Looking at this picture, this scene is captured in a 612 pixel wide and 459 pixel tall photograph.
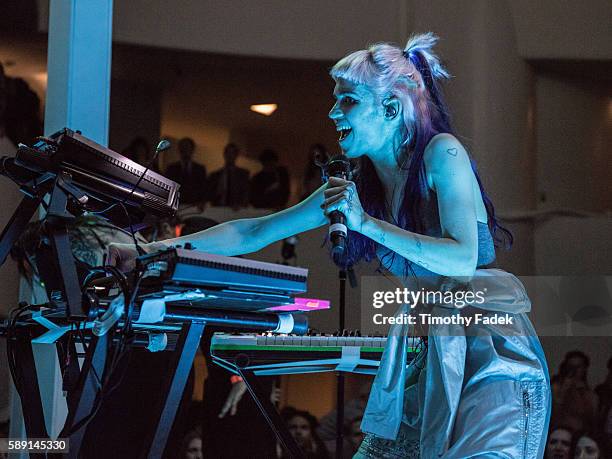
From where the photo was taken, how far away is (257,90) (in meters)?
5.87

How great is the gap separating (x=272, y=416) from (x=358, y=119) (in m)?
1.06

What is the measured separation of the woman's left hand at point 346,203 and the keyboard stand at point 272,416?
1042mm

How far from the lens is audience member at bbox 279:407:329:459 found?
459 cm

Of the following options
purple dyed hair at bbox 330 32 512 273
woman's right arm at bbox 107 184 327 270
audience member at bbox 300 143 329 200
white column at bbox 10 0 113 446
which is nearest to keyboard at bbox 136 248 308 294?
purple dyed hair at bbox 330 32 512 273

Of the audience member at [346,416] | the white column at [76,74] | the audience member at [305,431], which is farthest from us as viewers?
the audience member at [346,416]

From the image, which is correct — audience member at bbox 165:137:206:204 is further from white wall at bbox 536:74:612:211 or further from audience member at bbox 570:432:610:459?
audience member at bbox 570:432:610:459

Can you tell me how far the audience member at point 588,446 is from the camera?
429 centimetres

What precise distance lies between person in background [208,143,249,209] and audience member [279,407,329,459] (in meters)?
1.38

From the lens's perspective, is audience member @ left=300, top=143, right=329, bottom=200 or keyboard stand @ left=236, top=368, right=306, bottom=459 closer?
keyboard stand @ left=236, top=368, right=306, bottom=459

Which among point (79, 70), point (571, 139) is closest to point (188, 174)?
point (79, 70)

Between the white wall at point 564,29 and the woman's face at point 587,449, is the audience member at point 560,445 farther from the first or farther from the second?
the white wall at point 564,29

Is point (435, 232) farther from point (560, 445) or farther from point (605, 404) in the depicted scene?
Answer: point (605, 404)

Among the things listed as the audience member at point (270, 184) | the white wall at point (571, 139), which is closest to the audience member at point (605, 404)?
the white wall at point (571, 139)

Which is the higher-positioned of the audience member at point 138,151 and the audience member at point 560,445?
the audience member at point 138,151
